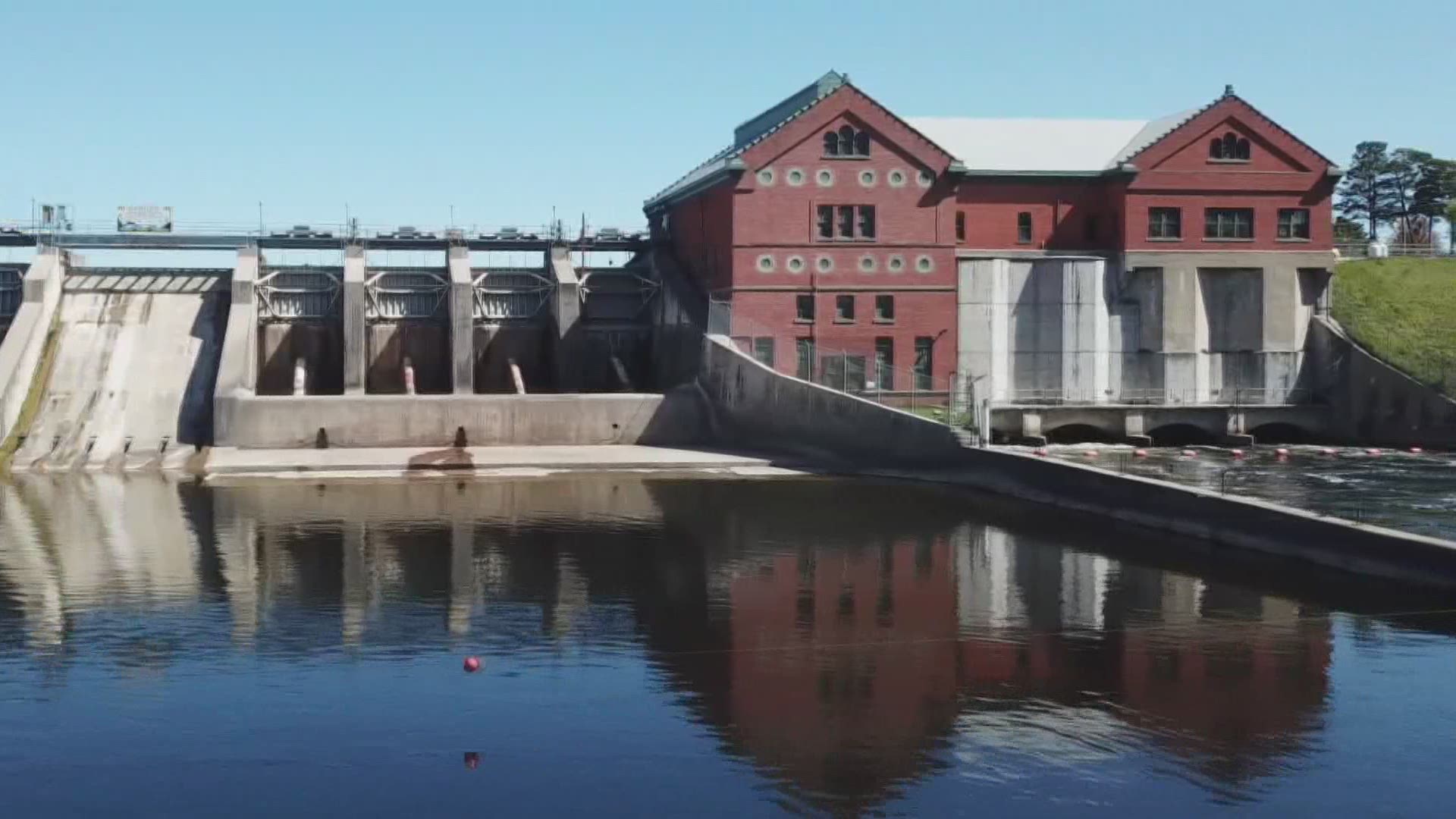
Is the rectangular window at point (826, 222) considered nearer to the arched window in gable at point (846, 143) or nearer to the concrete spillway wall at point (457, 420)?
the arched window in gable at point (846, 143)

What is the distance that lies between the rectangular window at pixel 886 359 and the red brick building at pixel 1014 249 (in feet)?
0.27

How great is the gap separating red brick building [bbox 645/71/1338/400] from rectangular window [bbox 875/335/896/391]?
0.27 ft

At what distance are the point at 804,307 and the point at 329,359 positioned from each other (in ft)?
63.9

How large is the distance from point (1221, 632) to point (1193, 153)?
3934 centimetres

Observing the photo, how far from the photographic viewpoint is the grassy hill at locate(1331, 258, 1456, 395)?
57.2 metres

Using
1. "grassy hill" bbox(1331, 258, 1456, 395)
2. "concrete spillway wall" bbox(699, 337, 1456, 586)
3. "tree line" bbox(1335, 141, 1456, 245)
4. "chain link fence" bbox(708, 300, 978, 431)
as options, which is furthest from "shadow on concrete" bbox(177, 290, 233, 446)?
"tree line" bbox(1335, 141, 1456, 245)

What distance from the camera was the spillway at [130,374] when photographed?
5184 centimetres

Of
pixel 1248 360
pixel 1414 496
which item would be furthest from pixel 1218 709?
pixel 1248 360

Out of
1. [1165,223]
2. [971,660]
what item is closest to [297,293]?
[1165,223]

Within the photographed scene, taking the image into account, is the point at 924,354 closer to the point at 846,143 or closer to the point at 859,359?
the point at 859,359

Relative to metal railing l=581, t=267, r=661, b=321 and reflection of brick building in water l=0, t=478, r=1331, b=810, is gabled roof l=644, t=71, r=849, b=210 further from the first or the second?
reflection of brick building in water l=0, t=478, r=1331, b=810

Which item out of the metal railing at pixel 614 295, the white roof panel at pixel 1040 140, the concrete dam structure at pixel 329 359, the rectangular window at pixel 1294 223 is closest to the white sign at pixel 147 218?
the concrete dam structure at pixel 329 359

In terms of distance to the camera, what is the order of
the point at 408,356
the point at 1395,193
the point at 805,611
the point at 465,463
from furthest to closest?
the point at 1395,193, the point at 408,356, the point at 465,463, the point at 805,611

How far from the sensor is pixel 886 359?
5903 cm
